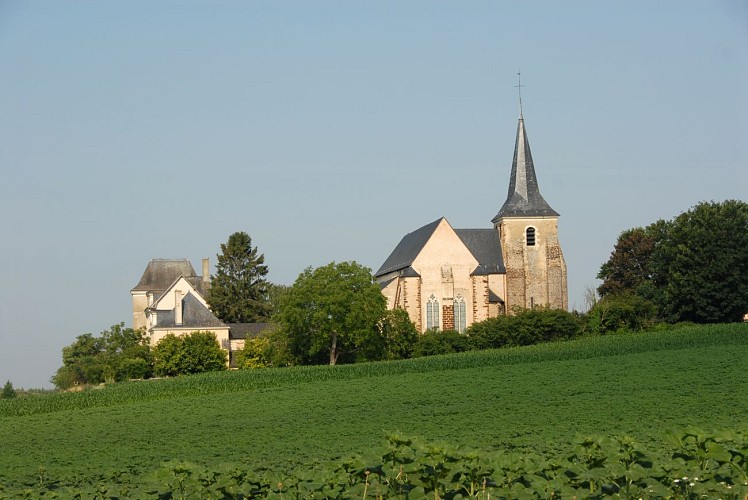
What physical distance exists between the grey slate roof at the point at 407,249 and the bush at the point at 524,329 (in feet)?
27.8

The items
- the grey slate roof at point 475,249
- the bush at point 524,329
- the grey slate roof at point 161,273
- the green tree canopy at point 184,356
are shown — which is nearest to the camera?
the bush at point 524,329

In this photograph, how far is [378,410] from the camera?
3206 centimetres

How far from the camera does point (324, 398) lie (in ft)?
120

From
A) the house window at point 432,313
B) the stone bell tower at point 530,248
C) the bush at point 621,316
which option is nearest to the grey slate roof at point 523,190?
the stone bell tower at point 530,248

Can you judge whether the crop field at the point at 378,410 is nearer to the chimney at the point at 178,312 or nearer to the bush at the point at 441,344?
the bush at the point at 441,344

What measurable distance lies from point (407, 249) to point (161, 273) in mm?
30240

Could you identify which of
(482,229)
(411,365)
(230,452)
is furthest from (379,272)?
(230,452)

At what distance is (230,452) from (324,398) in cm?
1445

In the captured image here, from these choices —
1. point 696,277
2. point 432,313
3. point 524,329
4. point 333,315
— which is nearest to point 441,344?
point 524,329

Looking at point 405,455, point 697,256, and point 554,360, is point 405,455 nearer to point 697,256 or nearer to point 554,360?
point 554,360

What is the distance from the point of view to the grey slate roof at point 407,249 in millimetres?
68625

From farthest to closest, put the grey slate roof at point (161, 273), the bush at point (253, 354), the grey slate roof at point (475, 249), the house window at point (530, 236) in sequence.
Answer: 1. the grey slate roof at point (161, 273)
2. the bush at point (253, 354)
3. the house window at point (530, 236)
4. the grey slate roof at point (475, 249)

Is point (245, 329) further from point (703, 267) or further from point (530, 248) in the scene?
point (703, 267)

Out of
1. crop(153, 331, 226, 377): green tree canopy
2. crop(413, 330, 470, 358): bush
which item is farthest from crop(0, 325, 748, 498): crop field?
crop(153, 331, 226, 377): green tree canopy
